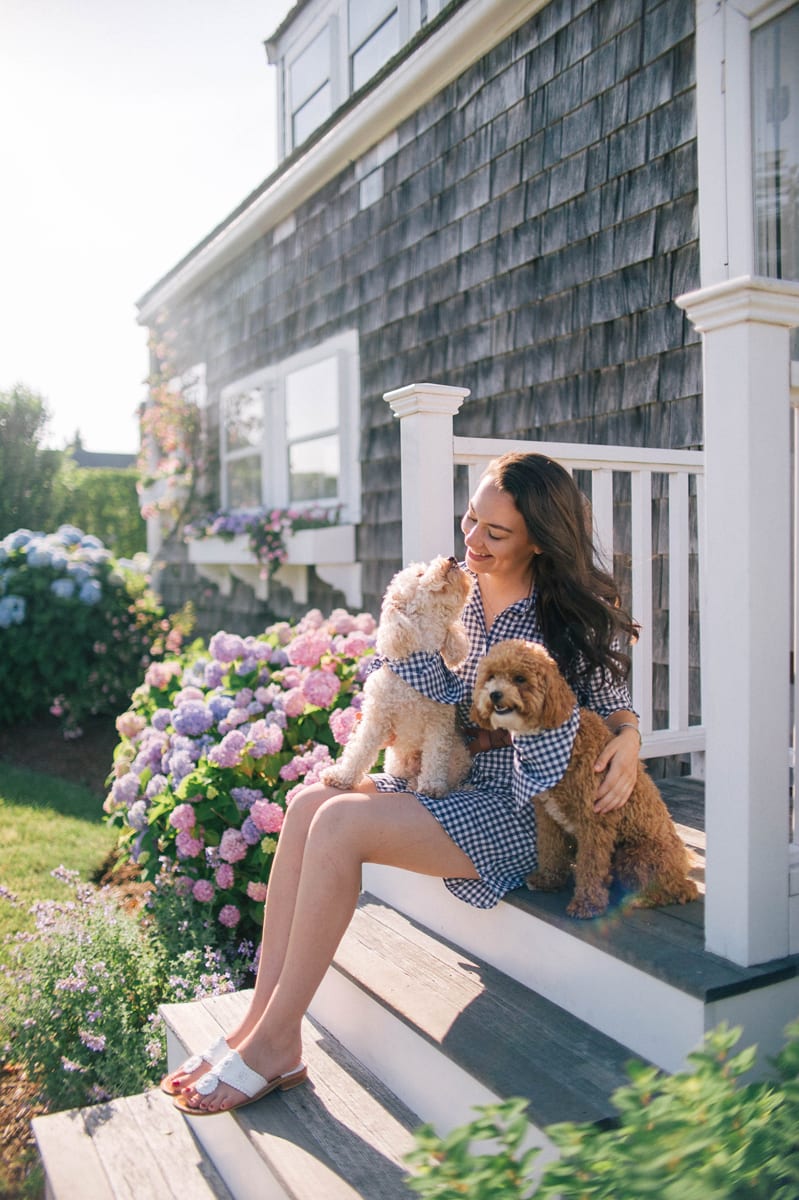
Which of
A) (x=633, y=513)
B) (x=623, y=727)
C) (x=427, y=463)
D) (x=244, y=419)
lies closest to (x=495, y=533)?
(x=427, y=463)

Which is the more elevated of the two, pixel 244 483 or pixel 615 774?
pixel 244 483

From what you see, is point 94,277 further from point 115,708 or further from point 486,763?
point 486,763

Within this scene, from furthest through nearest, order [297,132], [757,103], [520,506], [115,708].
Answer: [297,132], [115,708], [757,103], [520,506]

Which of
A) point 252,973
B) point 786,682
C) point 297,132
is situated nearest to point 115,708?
point 252,973

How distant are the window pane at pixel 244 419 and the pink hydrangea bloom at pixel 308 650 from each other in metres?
3.76

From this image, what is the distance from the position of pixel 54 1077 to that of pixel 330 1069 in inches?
35.5

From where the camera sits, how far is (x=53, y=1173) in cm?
183

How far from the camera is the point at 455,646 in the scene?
193 cm

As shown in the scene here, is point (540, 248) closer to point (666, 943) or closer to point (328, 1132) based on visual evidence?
point (666, 943)

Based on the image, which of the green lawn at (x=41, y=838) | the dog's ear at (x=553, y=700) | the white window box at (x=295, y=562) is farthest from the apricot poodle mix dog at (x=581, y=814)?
the white window box at (x=295, y=562)

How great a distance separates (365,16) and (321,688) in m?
4.95

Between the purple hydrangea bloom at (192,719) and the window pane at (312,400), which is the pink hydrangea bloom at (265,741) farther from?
the window pane at (312,400)

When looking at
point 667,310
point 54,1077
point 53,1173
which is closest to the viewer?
point 53,1173

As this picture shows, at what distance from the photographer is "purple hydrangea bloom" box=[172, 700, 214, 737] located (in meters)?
3.25
